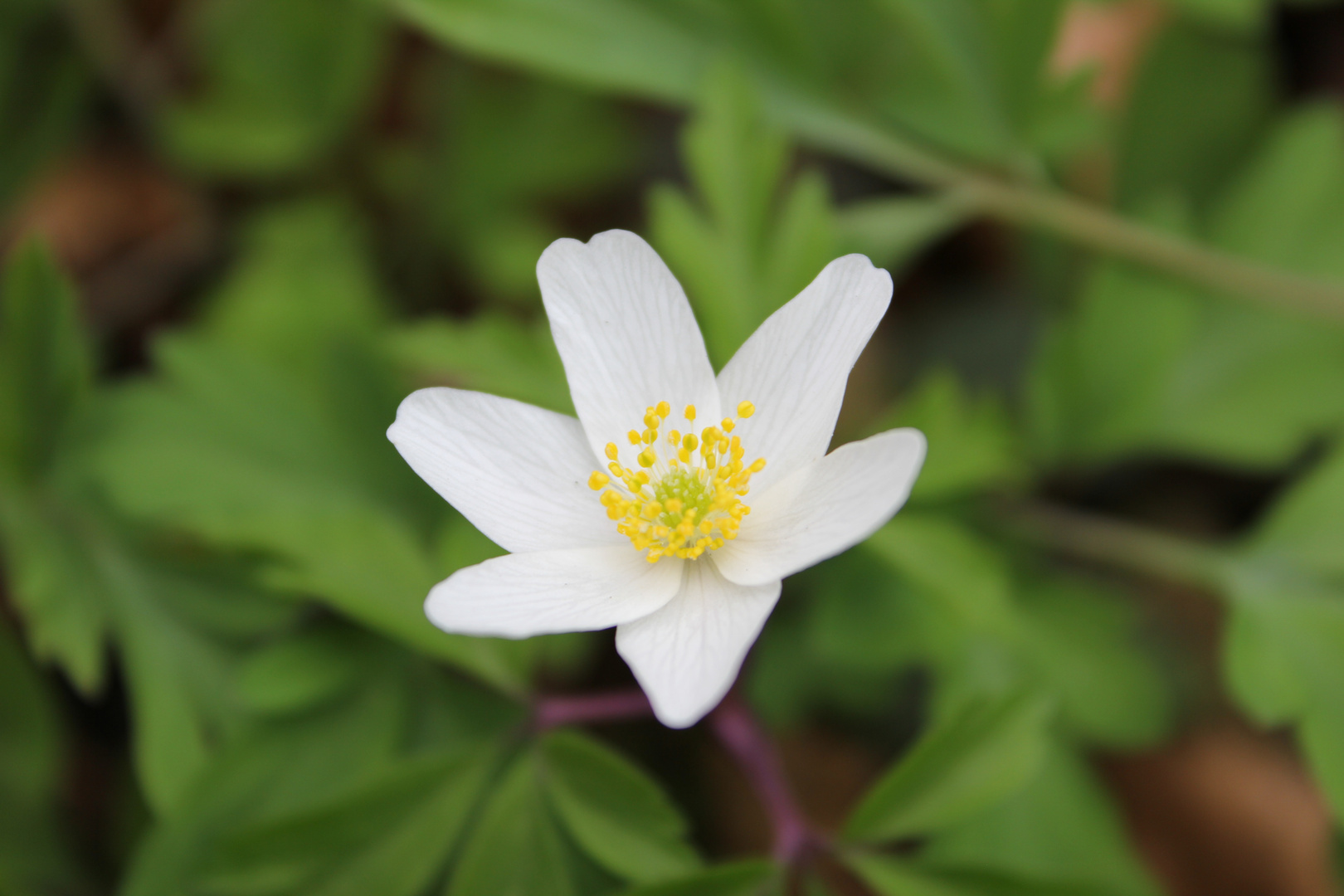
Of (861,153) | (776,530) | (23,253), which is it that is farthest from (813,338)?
(23,253)

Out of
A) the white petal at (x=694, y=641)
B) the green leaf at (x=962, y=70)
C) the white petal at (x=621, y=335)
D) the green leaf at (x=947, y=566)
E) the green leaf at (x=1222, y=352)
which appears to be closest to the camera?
the white petal at (x=694, y=641)

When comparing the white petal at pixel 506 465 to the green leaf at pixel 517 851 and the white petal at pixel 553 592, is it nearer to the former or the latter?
the white petal at pixel 553 592

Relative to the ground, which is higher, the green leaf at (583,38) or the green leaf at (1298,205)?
the green leaf at (583,38)

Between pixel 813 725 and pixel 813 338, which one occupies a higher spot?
pixel 813 338

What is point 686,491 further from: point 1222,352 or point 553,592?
point 1222,352

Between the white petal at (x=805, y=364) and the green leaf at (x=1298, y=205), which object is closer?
the white petal at (x=805, y=364)

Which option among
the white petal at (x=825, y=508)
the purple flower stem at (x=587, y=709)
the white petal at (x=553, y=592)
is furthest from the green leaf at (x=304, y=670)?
the white petal at (x=825, y=508)

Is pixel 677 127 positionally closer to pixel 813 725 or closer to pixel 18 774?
pixel 813 725
